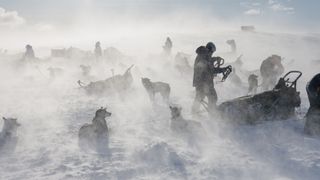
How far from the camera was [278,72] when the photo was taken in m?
20.1

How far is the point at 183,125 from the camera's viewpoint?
11.6m

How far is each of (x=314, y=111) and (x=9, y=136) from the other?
7947mm

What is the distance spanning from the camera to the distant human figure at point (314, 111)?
10.8 meters

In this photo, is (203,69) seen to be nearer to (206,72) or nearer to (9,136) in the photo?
(206,72)

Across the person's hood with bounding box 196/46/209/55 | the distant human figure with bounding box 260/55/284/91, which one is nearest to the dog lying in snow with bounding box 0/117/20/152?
the person's hood with bounding box 196/46/209/55

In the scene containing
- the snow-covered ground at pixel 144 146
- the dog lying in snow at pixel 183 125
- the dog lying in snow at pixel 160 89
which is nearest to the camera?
the snow-covered ground at pixel 144 146

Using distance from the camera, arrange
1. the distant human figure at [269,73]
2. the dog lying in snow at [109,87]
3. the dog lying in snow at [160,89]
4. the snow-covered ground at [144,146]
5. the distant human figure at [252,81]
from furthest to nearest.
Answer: the distant human figure at [269,73]
the dog lying in snow at [109,87]
the distant human figure at [252,81]
the dog lying in snow at [160,89]
the snow-covered ground at [144,146]

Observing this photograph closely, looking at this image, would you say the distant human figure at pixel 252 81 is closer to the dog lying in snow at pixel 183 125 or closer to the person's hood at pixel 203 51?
the person's hood at pixel 203 51

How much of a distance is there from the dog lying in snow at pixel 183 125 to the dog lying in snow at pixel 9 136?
4.24 metres

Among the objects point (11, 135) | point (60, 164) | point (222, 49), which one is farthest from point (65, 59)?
point (60, 164)

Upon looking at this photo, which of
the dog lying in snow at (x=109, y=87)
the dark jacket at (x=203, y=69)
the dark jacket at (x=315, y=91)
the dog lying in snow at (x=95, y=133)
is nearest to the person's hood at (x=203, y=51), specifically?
the dark jacket at (x=203, y=69)

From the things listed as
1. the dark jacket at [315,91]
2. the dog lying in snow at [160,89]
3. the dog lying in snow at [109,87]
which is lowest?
the dark jacket at [315,91]

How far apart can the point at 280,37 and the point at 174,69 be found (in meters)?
30.9

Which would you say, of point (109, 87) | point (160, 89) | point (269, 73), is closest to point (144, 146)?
point (160, 89)
